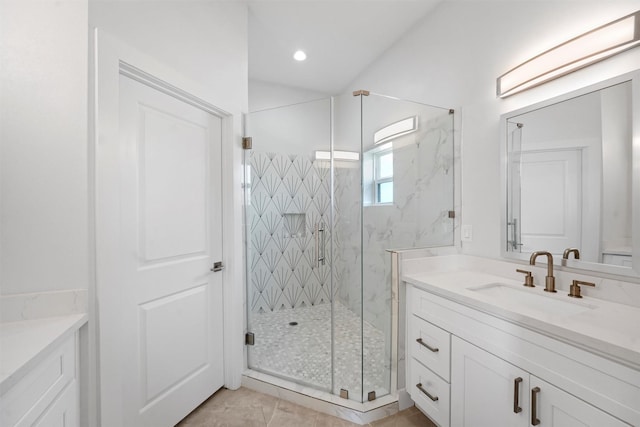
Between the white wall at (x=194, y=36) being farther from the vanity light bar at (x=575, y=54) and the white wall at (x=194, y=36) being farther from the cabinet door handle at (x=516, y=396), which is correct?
the cabinet door handle at (x=516, y=396)

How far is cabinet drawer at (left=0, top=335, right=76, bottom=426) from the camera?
67cm

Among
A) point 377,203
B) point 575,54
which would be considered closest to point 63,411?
point 377,203

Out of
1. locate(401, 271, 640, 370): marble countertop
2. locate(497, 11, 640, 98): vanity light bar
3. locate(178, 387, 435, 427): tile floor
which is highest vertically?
locate(497, 11, 640, 98): vanity light bar

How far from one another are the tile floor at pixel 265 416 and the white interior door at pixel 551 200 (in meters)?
1.24

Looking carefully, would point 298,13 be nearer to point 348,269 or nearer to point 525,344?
point 348,269

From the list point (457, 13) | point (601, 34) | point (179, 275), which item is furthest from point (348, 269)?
point (457, 13)

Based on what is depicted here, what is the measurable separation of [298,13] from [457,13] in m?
1.20

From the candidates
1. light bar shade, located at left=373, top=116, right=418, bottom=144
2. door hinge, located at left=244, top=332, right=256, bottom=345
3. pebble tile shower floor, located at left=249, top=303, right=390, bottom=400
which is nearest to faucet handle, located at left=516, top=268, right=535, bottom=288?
pebble tile shower floor, located at left=249, top=303, right=390, bottom=400

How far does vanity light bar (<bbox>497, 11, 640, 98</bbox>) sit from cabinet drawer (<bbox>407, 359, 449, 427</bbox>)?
65.8 inches

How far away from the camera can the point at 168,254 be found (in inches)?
61.5

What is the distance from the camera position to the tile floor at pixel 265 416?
63.2 inches

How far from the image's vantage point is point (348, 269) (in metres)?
2.06

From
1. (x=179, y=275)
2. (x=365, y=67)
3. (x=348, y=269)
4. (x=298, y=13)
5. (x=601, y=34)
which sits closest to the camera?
(x=601, y=34)

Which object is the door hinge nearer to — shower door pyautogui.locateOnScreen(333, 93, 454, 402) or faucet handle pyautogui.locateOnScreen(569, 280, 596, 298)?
shower door pyautogui.locateOnScreen(333, 93, 454, 402)
